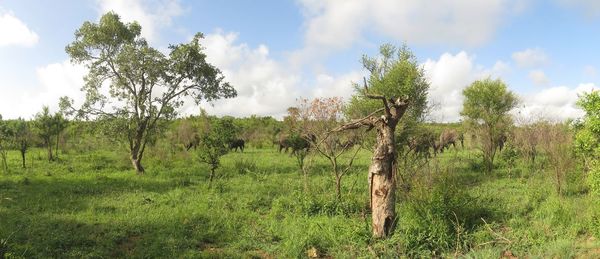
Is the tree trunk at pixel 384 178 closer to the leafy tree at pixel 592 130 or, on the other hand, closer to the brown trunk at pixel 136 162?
the leafy tree at pixel 592 130

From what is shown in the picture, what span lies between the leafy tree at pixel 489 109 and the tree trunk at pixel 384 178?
1680cm

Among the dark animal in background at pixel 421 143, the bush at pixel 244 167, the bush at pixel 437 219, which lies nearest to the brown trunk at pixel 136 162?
the bush at pixel 244 167

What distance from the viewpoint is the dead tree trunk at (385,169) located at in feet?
24.9

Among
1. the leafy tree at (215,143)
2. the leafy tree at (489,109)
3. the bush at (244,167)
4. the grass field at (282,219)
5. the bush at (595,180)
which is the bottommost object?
the grass field at (282,219)

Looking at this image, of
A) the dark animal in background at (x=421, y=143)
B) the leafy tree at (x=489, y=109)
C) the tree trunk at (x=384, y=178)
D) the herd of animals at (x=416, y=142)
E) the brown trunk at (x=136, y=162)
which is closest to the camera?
the tree trunk at (x=384, y=178)

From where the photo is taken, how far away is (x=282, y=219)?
37.9ft

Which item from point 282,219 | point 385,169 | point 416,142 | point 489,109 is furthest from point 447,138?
point 385,169

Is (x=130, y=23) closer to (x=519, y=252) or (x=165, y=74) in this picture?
(x=165, y=74)

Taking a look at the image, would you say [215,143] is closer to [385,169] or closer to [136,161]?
[136,161]

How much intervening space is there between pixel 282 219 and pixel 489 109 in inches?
675

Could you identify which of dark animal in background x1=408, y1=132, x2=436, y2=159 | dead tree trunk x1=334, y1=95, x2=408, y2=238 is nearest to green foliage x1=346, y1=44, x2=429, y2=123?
dark animal in background x1=408, y1=132, x2=436, y2=159

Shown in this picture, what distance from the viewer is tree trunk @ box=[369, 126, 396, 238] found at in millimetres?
7582

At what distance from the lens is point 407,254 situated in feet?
25.9

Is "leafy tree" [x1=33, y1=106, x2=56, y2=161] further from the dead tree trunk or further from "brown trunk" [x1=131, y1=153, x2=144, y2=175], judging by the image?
the dead tree trunk
